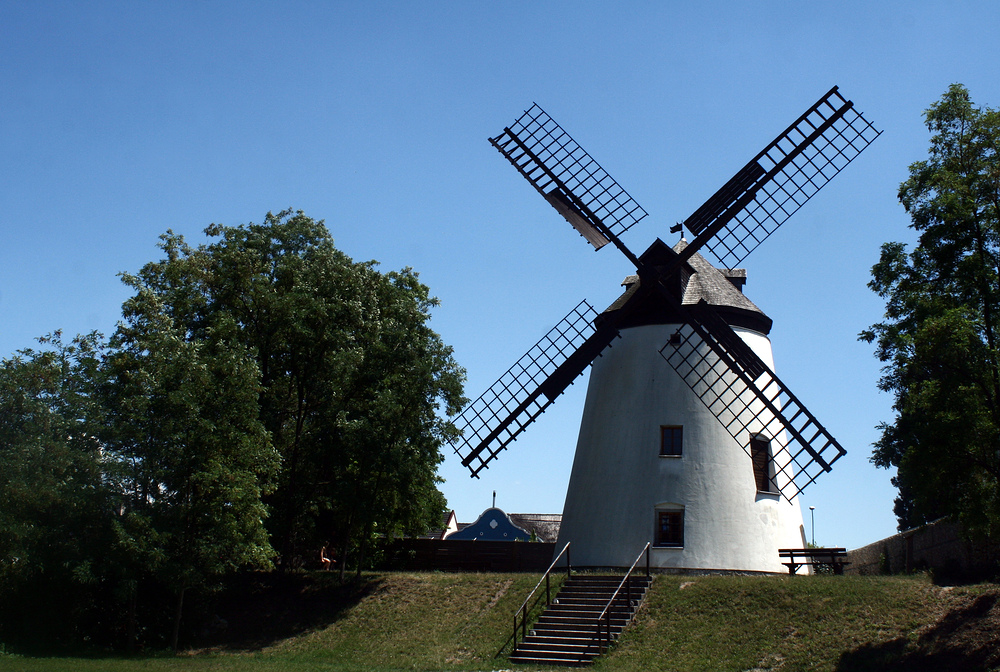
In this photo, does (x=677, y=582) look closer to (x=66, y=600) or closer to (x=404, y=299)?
(x=404, y=299)

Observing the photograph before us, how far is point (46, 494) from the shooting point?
20219mm

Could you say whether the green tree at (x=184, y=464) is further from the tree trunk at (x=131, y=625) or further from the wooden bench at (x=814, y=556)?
the wooden bench at (x=814, y=556)

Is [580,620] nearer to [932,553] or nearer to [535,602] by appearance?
[535,602]

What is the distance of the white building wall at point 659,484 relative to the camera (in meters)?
23.1

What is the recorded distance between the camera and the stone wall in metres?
19.9

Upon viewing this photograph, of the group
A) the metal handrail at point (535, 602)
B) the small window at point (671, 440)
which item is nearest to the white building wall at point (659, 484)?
the small window at point (671, 440)

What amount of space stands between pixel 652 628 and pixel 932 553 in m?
8.49

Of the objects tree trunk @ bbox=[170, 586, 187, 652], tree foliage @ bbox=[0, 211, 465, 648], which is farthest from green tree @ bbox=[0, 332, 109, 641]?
tree trunk @ bbox=[170, 586, 187, 652]

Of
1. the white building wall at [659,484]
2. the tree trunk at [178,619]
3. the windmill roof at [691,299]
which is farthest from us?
the windmill roof at [691,299]

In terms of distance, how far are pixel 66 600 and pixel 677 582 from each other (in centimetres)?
1639

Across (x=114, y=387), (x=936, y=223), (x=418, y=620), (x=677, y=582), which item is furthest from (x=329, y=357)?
(x=936, y=223)

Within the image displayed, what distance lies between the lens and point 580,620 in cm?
2017

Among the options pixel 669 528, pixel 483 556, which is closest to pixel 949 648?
pixel 669 528

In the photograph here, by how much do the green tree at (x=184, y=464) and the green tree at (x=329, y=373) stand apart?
331 centimetres
